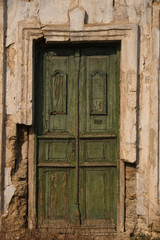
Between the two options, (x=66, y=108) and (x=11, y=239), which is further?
(x=66, y=108)

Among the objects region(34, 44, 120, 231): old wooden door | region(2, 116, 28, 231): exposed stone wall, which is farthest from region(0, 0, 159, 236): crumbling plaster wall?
region(34, 44, 120, 231): old wooden door

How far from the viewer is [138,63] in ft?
16.1

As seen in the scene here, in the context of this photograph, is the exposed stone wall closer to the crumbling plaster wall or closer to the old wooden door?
the crumbling plaster wall

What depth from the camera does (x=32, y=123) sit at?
4.99 metres

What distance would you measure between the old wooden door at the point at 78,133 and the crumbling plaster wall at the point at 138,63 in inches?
13.1

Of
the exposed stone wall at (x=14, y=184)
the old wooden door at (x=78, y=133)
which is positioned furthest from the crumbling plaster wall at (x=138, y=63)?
the old wooden door at (x=78, y=133)

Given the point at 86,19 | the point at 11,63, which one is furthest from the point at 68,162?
the point at 86,19

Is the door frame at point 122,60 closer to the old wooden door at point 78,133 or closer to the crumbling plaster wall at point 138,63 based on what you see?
the crumbling plaster wall at point 138,63

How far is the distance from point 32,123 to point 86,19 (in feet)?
5.10

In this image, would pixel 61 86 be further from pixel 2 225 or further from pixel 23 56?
pixel 2 225

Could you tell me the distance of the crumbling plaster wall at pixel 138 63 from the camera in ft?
16.1

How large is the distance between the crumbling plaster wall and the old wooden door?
33 cm

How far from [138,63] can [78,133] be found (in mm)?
1233

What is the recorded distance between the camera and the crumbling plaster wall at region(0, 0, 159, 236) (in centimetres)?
492
